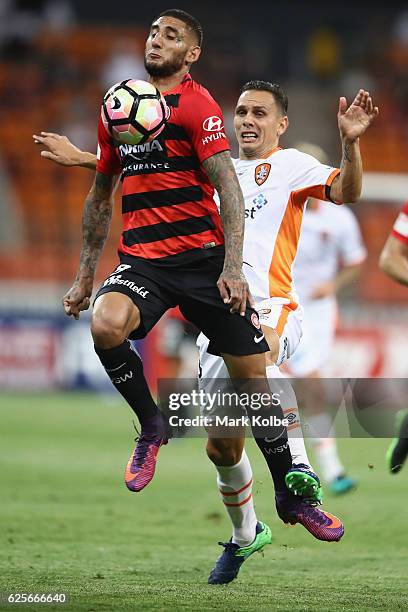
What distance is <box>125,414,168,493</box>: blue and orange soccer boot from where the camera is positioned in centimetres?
600

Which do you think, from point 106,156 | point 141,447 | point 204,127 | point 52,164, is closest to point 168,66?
point 204,127

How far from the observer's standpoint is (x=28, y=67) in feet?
76.3

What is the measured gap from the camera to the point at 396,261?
754cm

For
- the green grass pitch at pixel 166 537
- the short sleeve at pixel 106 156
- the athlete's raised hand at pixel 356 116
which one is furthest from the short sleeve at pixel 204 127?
the green grass pitch at pixel 166 537

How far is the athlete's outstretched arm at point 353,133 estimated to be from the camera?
6.03m

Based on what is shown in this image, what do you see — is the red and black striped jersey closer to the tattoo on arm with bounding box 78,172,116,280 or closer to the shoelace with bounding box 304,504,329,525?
the tattoo on arm with bounding box 78,172,116,280

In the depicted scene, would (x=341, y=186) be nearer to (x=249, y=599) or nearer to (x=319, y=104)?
(x=249, y=599)

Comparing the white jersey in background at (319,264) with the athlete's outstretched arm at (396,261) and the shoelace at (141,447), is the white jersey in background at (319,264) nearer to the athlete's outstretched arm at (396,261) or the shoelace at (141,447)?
the athlete's outstretched arm at (396,261)

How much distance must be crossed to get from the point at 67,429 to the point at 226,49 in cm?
1461

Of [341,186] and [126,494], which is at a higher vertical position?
[341,186]

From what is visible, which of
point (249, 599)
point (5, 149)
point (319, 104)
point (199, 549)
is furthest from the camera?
point (319, 104)

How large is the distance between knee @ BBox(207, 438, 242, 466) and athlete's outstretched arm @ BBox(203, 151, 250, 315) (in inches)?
36.3

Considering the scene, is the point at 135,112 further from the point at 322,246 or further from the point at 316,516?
the point at 322,246

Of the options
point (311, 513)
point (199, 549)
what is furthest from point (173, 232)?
point (199, 549)
